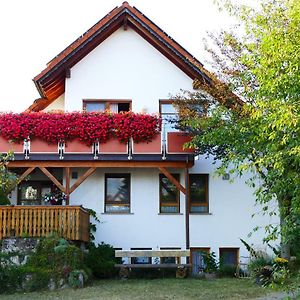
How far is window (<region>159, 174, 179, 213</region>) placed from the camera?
23.8 m

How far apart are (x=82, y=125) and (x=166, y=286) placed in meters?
6.82

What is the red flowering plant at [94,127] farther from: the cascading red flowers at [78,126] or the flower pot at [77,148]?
the flower pot at [77,148]

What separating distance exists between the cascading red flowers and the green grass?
5257 mm

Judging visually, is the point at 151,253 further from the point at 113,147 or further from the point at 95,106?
the point at 95,106

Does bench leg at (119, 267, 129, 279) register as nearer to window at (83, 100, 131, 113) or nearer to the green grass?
the green grass

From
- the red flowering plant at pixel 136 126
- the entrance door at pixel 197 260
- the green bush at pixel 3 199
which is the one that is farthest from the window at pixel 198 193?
the green bush at pixel 3 199

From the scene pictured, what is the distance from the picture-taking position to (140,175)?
936 inches

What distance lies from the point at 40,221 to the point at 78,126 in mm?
4241

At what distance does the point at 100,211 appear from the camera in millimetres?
23453

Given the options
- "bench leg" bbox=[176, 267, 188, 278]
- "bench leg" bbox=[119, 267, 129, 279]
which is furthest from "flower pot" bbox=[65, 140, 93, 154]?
"bench leg" bbox=[176, 267, 188, 278]

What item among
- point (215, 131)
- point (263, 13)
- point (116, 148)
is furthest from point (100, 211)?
point (263, 13)

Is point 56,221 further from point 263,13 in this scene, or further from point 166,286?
point 263,13

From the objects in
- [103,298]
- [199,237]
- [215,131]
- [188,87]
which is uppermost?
[188,87]

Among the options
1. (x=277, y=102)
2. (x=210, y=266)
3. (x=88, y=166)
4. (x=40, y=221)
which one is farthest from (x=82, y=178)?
(x=277, y=102)
